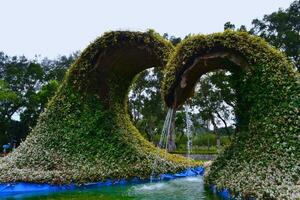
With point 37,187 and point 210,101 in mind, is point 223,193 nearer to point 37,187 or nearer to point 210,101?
point 37,187

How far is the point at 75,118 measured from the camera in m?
13.5

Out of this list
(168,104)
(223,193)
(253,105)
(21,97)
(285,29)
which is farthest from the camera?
(21,97)

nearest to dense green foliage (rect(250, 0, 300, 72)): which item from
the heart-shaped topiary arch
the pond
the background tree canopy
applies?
the background tree canopy

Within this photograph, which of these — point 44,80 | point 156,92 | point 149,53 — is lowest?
point 149,53

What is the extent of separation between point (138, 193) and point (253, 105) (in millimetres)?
3506

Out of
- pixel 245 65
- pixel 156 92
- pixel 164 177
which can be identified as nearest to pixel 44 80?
pixel 156 92

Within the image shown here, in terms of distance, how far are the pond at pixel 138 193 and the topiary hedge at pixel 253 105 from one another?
1.91 feet

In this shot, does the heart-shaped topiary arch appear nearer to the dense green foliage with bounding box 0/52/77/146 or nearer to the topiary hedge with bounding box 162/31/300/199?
the topiary hedge with bounding box 162/31/300/199

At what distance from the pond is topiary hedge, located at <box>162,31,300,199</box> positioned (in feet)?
1.91

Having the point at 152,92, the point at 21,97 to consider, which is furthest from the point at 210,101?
the point at 21,97

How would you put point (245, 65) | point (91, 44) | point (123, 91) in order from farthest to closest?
point (123, 91) < point (91, 44) < point (245, 65)

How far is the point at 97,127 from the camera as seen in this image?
13586mm

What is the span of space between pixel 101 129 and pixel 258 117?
20.1 feet

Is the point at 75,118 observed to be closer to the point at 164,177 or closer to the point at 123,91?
the point at 123,91
